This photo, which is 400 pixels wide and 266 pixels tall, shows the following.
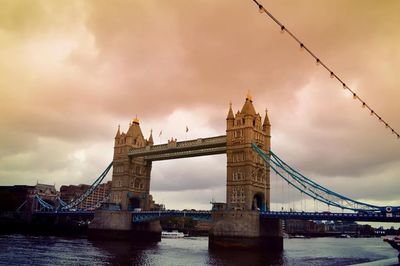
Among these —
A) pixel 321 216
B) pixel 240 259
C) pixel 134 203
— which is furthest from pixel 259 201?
pixel 134 203

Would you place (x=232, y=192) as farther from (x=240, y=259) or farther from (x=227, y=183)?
(x=240, y=259)

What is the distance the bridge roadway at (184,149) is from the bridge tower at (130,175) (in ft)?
9.30

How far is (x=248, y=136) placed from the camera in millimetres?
68875

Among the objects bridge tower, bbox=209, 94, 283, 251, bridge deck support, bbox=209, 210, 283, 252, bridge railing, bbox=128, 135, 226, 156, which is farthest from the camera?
bridge railing, bbox=128, 135, 226, 156

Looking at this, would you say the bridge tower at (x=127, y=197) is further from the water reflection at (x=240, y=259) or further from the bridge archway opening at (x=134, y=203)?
the water reflection at (x=240, y=259)

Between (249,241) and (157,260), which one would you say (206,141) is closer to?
(249,241)

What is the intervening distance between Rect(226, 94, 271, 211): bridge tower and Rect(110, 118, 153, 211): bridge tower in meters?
28.9

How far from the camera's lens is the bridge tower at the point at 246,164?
222ft

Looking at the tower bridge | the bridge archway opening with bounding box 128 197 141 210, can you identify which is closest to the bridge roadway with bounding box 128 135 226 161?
the tower bridge

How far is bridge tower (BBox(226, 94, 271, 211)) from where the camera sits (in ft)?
222

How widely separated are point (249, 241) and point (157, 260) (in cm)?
1798

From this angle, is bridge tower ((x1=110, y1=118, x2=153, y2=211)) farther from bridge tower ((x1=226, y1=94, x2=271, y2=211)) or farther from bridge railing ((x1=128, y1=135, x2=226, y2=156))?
bridge tower ((x1=226, y1=94, x2=271, y2=211))

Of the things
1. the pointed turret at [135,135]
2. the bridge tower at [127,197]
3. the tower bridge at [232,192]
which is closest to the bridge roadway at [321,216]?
the tower bridge at [232,192]

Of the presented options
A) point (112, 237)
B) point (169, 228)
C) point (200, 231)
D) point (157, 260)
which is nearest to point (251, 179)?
point (157, 260)
